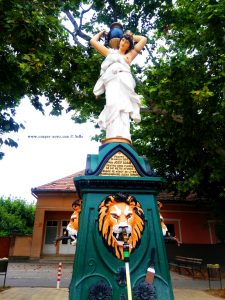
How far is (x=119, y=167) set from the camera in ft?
14.6

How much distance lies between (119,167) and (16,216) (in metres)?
27.3

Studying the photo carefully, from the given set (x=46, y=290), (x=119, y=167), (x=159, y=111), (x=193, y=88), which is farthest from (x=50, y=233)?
(x=119, y=167)

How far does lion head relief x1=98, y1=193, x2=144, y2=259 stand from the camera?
3.92 meters

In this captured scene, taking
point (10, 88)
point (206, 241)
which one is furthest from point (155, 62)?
point (206, 241)

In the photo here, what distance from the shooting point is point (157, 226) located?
4.14 metres

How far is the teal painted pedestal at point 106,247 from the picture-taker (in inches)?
147

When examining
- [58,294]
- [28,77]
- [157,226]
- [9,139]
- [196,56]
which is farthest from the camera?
[196,56]

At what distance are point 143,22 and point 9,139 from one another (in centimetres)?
777

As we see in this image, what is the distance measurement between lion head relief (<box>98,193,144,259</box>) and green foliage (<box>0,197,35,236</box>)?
82.5 ft

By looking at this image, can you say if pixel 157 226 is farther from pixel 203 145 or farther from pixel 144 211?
pixel 203 145

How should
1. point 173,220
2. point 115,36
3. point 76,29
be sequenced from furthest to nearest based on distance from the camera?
Answer: point 173,220, point 76,29, point 115,36

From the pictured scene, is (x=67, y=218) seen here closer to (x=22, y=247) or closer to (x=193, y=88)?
(x=22, y=247)

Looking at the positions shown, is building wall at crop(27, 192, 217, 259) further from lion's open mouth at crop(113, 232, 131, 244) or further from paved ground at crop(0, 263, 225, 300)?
lion's open mouth at crop(113, 232, 131, 244)

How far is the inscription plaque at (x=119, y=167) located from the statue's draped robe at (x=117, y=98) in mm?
551
